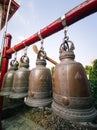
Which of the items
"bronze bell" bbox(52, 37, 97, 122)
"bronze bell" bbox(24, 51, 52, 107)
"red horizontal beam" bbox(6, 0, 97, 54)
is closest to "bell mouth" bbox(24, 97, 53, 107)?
"bronze bell" bbox(24, 51, 52, 107)

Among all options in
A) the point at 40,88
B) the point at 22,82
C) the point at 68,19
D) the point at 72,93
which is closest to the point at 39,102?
the point at 40,88

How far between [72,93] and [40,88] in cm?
45

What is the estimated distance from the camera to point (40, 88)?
136 centimetres

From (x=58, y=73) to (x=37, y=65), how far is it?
17.7 inches

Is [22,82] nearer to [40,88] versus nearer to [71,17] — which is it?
[40,88]

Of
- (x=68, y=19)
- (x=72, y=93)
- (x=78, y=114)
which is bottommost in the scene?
(x=78, y=114)

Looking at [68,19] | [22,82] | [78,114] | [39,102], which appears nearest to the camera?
[78,114]

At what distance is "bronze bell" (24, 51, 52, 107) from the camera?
1308 mm

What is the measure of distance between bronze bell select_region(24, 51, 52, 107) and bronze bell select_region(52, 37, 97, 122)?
0.25 metres

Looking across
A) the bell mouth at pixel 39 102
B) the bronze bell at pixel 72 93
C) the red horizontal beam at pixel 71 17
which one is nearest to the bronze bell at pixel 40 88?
the bell mouth at pixel 39 102

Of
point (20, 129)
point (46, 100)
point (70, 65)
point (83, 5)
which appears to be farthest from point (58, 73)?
point (20, 129)

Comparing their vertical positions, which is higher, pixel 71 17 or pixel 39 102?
pixel 71 17

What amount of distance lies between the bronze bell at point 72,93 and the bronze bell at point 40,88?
0.83 ft

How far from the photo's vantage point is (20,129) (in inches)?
139
